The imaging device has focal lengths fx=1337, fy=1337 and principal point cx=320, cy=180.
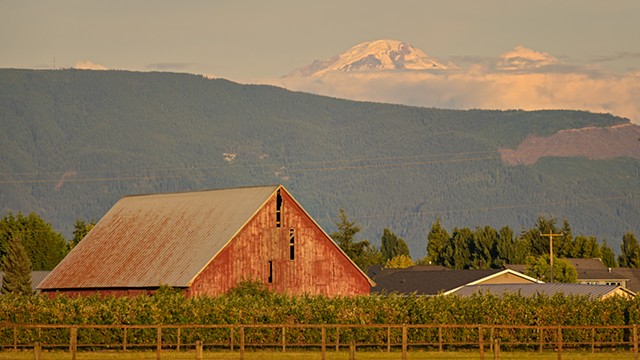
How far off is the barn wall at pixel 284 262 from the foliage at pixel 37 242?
2611 inches

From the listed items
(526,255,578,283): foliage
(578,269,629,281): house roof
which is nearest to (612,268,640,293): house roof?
(578,269,629,281): house roof

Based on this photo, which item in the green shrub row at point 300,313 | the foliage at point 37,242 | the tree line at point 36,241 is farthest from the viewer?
the foliage at point 37,242

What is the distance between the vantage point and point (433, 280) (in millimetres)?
112938

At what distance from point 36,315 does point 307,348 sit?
13523 millimetres

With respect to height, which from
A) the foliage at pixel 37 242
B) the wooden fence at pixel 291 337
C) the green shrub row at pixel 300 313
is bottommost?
the wooden fence at pixel 291 337

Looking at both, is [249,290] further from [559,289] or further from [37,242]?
[37,242]

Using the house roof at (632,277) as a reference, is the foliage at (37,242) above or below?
above

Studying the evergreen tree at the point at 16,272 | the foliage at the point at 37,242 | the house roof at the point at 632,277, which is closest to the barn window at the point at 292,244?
the evergreen tree at the point at 16,272

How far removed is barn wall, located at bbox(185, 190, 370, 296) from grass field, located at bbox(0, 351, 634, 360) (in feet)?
51.6

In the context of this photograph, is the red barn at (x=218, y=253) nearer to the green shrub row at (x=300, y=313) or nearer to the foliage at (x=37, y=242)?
the green shrub row at (x=300, y=313)

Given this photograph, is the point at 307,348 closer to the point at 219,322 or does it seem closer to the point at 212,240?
the point at 219,322

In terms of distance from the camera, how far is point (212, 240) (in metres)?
77.9

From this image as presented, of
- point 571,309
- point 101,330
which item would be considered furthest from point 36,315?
point 571,309

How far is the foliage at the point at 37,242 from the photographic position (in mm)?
143000
